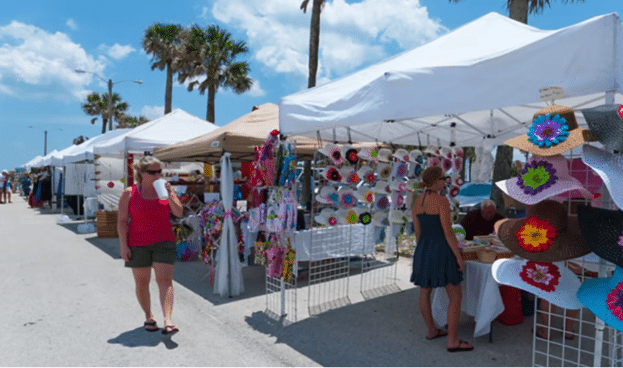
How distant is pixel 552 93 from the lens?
2.53 meters

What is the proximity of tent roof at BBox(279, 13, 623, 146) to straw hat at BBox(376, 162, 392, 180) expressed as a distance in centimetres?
109

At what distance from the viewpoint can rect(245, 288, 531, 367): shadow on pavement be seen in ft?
11.7

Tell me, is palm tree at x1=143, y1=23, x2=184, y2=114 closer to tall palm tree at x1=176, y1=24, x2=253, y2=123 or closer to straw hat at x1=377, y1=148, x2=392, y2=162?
tall palm tree at x1=176, y1=24, x2=253, y2=123

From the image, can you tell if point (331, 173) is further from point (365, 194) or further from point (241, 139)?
point (241, 139)

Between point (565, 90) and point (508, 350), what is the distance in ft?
7.78

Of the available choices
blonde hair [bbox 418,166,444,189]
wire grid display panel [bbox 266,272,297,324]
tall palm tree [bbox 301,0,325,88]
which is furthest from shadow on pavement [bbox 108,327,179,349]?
tall palm tree [bbox 301,0,325,88]

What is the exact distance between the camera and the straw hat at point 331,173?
4770mm

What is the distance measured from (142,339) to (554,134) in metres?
3.77

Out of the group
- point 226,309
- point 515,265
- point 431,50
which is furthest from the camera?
point 226,309

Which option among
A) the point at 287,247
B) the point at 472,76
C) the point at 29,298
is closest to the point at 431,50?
the point at 472,76

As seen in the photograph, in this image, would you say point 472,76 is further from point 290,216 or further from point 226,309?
point 226,309

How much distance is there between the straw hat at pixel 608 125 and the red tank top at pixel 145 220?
3342 millimetres

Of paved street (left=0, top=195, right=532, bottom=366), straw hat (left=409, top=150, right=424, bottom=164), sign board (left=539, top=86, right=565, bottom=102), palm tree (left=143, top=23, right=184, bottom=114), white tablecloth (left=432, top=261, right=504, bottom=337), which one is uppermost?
palm tree (left=143, top=23, right=184, bottom=114)

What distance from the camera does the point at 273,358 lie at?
3637mm
